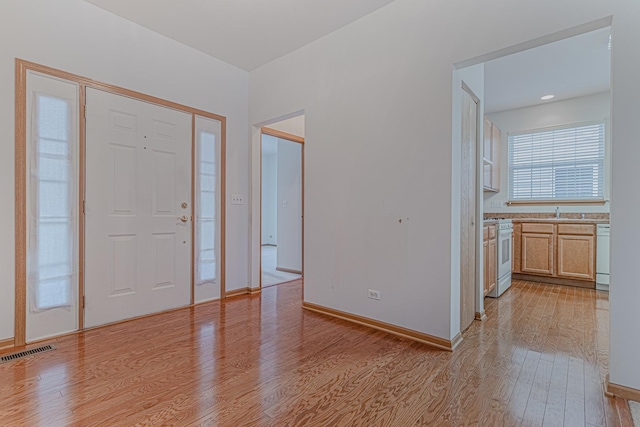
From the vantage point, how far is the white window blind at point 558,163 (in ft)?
15.1

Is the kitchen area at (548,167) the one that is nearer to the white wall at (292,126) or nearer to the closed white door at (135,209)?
the white wall at (292,126)

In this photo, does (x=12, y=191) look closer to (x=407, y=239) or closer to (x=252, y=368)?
(x=252, y=368)

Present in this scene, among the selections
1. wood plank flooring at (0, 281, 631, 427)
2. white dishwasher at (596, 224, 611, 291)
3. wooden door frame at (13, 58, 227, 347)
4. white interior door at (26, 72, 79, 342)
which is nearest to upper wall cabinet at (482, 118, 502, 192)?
white dishwasher at (596, 224, 611, 291)

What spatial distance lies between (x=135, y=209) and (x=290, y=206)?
271 centimetres

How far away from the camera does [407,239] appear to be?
257 cm

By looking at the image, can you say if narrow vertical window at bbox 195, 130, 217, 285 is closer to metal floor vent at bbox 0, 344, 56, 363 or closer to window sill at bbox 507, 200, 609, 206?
metal floor vent at bbox 0, 344, 56, 363

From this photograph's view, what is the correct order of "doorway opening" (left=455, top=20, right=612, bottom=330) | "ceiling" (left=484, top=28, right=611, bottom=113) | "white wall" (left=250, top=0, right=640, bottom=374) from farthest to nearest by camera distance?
"doorway opening" (left=455, top=20, right=612, bottom=330)
"ceiling" (left=484, top=28, right=611, bottom=113)
"white wall" (left=250, top=0, right=640, bottom=374)

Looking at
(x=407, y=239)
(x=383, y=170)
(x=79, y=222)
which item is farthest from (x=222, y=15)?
(x=407, y=239)

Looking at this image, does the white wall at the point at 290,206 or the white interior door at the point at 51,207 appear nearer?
the white interior door at the point at 51,207

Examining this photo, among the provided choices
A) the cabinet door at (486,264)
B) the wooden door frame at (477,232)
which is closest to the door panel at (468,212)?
the wooden door frame at (477,232)

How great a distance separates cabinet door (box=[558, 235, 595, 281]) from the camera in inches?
163

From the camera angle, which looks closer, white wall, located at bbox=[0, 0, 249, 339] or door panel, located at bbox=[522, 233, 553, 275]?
white wall, located at bbox=[0, 0, 249, 339]

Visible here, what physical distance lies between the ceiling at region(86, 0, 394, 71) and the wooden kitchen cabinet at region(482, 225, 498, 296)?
253 centimetres

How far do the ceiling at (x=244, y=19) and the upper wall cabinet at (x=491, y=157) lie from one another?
270cm
